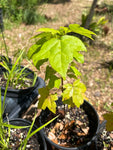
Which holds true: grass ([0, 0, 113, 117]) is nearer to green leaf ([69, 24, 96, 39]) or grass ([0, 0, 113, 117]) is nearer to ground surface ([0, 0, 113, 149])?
ground surface ([0, 0, 113, 149])

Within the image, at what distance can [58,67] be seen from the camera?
597 mm

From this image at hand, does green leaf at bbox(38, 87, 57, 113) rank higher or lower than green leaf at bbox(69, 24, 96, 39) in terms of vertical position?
lower

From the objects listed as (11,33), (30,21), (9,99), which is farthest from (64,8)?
(9,99)

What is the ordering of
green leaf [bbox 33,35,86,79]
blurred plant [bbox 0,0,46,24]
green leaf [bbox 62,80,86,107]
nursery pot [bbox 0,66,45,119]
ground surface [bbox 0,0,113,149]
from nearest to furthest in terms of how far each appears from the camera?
green leaf [bbox 33,35,86,79]
green leaf [bbox 62,80,86,107]
nursery pot [bbox 0,66,45,119]
ground surface [bbox 0,0,113,149]
blurred plant [bbox 0,0,46,24]

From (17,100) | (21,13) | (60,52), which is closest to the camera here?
(60,52)

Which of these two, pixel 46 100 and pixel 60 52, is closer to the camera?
pixel 60 52

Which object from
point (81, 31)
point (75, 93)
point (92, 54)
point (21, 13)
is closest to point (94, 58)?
point (92, 54)

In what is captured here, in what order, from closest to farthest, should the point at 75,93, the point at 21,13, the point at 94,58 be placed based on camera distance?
the point at 75,93 → the point at 94,58 → the point at 21,13

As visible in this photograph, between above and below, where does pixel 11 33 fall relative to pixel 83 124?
above

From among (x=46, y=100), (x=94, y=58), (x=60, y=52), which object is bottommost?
(x=94, y=58)

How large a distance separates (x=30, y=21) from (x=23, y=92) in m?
2.95

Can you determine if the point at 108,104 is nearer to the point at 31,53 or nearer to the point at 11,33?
the point at 31,53

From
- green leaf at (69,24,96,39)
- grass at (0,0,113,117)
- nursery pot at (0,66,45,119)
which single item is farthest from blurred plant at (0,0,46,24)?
green leaf at (69,24,96,39)

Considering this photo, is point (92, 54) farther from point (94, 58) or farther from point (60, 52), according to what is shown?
point (60, 52)
